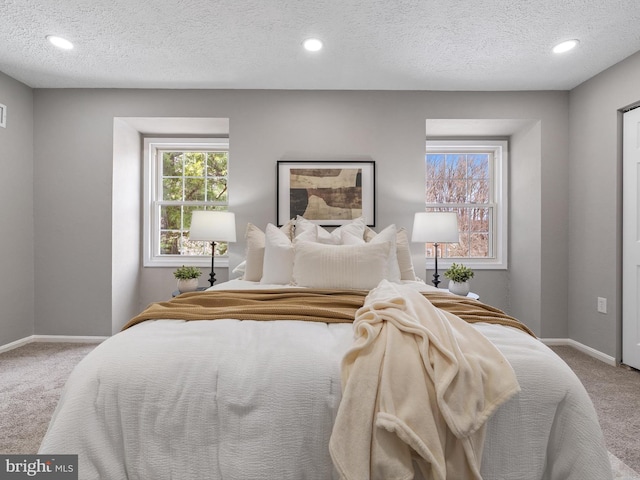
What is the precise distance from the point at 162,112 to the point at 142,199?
1.09 metres

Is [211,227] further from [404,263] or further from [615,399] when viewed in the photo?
[615,399]

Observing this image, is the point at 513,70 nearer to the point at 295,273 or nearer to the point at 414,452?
the point at 295,273

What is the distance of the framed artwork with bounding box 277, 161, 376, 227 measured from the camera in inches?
144

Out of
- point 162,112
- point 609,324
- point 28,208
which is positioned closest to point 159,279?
point 28,208

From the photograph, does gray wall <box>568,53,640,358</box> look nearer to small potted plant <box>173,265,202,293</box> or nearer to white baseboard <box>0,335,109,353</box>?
small potted plant <box>173,265,202,293</box>

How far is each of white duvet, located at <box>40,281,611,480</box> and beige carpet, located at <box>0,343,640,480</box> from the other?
89 cm

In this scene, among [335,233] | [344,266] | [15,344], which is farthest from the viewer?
[15,344]

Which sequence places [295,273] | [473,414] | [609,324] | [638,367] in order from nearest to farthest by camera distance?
[473,414] < [295,273] < [638,367] < [609,324]

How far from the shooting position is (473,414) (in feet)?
3.43

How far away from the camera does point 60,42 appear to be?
110 inches

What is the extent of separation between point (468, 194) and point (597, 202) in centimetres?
127

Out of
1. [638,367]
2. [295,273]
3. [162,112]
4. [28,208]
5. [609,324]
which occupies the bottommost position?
[638,367]

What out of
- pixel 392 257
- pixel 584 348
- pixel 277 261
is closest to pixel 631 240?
pixel 584 348

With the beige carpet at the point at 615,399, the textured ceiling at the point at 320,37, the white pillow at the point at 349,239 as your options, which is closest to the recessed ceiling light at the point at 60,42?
the textured ceiling at the point at 320,37
